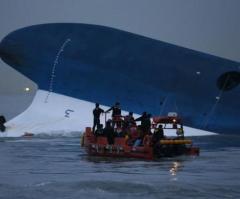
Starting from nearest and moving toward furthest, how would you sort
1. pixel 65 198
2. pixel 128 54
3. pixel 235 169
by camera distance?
pixel 65 198 < pixel 235 169 < pixel 128 54

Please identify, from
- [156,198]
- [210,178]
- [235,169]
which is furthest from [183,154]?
[156,198]

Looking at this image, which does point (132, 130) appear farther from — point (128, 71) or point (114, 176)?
point (128, 71)

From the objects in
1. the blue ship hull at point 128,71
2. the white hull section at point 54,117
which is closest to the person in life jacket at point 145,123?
the blue ship hull at point 128,71

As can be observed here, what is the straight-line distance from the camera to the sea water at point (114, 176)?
13.6 metres

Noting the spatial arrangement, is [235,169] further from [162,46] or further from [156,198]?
[162,46]

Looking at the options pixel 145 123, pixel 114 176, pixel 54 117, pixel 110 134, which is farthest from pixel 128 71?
pixel 114 176

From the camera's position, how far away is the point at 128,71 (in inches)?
1358

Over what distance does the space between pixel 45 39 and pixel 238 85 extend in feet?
36.5

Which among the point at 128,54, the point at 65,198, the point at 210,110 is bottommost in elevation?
the point at 65,198

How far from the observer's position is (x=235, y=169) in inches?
703

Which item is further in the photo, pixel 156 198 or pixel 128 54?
pixel 128 54

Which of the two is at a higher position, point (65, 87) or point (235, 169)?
point (65, 87)

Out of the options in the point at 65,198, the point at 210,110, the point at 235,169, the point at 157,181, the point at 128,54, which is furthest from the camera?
the point at 128,54

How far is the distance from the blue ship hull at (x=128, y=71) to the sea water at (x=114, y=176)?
26.7ft
